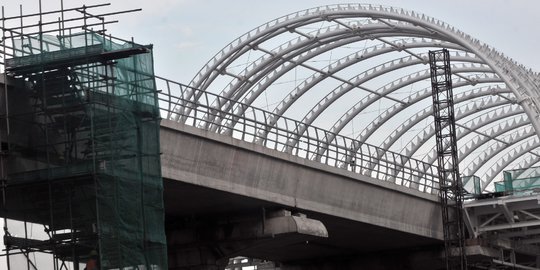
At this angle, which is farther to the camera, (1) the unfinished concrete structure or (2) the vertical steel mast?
(2) the vertical steel mast

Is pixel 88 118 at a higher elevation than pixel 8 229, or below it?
higher

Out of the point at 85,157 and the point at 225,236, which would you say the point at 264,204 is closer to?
the point at 225,236

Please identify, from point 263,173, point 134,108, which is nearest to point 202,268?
point 263,173

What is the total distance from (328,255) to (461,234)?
28.8 ft

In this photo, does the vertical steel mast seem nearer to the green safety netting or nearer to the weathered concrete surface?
the weathered concrete surface

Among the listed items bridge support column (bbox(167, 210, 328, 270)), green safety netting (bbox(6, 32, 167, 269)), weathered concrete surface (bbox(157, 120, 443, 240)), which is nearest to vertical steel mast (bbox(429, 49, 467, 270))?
weathered concrete surface (bbox(157, 120, 443, 240))

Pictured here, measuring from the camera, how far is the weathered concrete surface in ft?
166

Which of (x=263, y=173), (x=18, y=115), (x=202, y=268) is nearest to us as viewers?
(x=18, y=115)

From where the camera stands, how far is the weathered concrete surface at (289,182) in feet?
166

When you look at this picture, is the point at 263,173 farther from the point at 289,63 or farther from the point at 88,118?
the point at 289,63

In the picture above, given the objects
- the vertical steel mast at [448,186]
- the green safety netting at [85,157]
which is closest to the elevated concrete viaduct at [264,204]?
the vertical steel mast at [448,186]

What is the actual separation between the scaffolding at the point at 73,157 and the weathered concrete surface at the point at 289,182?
2624mm

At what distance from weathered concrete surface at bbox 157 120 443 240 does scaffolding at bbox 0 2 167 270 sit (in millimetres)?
2624

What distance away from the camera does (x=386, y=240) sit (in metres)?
71.3
